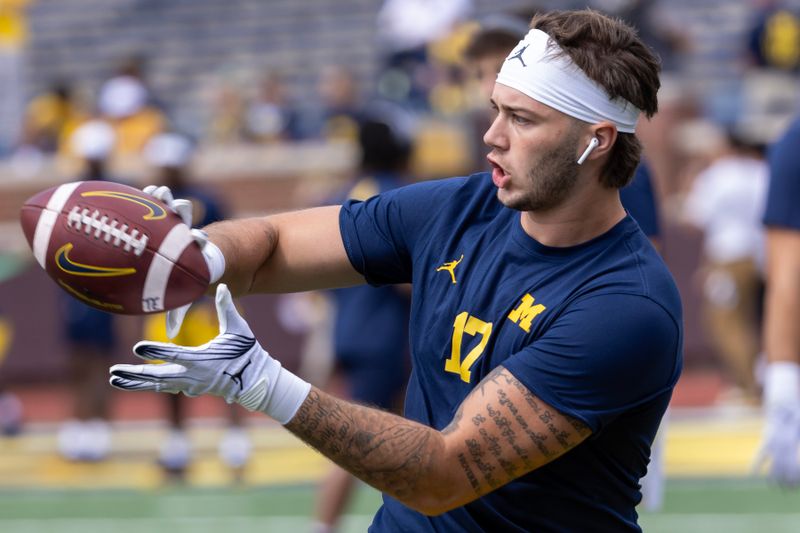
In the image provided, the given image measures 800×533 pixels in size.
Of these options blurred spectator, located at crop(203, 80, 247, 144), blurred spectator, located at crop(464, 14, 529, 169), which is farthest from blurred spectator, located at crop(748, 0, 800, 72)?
blurred spectator, located at crop(464, 14, 529, 169)

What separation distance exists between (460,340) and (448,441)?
311 mm

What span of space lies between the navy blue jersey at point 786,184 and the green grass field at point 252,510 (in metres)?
2.69

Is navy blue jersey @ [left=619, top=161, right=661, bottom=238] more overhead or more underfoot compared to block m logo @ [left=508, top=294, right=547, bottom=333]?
more underfoot

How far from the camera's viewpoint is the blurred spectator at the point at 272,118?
16.7 meters

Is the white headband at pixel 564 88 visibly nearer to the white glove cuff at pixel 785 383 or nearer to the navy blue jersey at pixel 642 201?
the navy blue jersey at pixel 642 201

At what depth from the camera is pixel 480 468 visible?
125 inches

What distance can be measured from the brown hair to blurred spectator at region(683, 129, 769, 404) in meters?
8.88

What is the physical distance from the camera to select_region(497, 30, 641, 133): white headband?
3336mm

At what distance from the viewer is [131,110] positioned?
1589 cm

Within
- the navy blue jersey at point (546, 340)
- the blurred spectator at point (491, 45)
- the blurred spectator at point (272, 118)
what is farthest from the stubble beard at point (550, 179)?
the blurred spectator at point (272, 118)

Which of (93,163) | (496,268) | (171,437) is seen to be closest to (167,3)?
(93,163)

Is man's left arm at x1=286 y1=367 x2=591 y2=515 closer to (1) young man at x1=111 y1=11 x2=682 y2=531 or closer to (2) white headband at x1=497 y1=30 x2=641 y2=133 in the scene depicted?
(1) young man at x1=111 y1=11 x2=682 y2=531

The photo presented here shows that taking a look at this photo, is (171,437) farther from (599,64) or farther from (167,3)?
(167,3)

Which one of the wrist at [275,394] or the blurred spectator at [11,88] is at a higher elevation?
the wrist at [275,394]
